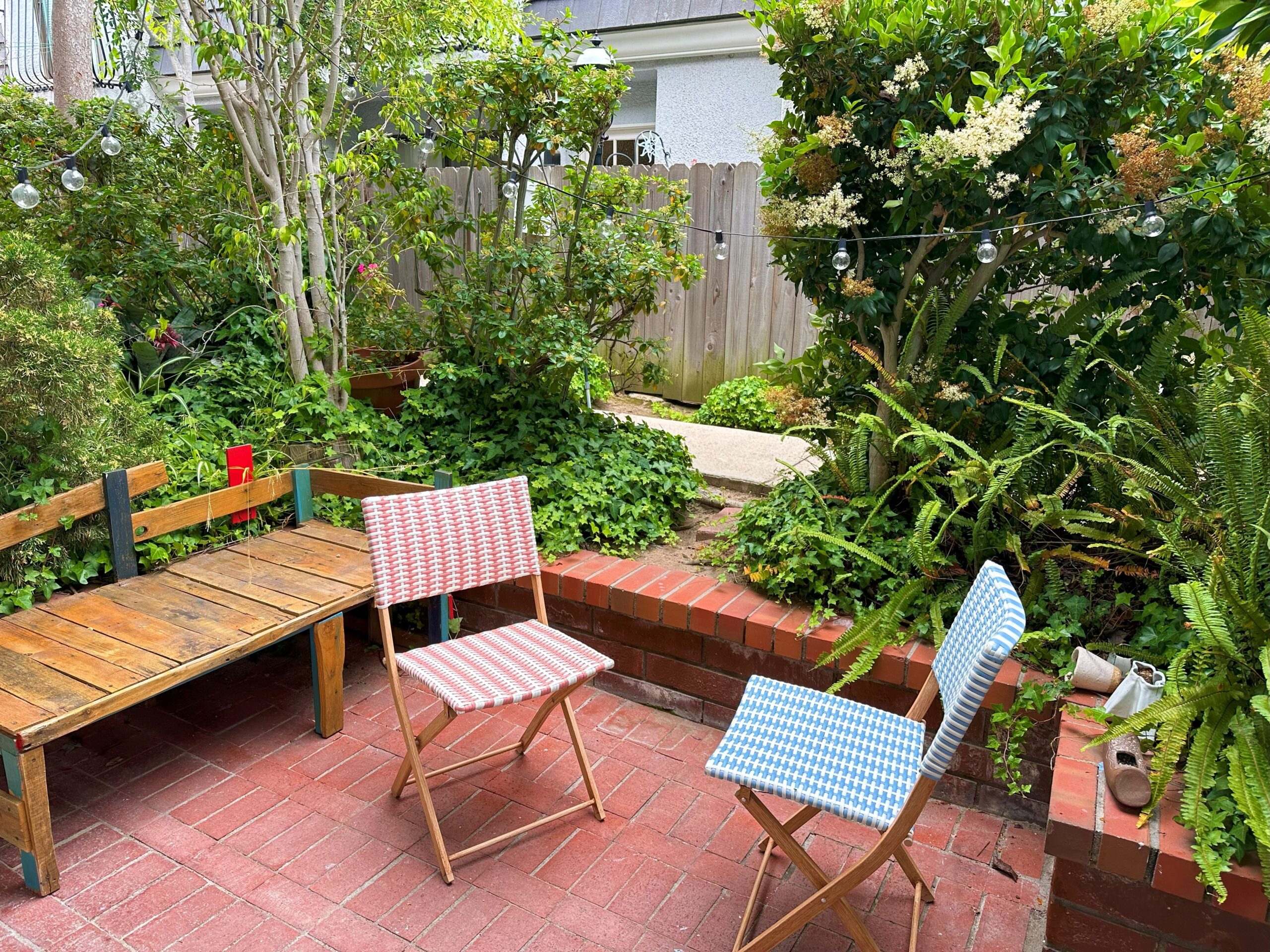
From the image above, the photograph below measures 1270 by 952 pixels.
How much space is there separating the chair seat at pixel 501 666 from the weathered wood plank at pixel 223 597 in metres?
0.64

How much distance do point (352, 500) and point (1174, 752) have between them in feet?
10.9

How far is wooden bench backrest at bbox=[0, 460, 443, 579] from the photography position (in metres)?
2.96

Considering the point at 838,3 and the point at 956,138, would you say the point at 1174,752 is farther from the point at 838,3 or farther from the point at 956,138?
the point at 838,3

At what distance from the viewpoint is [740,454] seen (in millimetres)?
5184

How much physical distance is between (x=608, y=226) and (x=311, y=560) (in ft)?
7.17

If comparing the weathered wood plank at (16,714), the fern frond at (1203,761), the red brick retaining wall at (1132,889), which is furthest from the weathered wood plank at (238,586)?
the fern frond at (1203,761)

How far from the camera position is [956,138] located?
9.15ft

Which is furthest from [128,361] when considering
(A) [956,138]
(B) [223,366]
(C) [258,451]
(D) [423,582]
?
(A) [956,138]

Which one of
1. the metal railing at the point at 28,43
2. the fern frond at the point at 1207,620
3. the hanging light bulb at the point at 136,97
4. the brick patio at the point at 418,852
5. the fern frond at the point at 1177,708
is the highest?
the metal railing at the point at 28,43

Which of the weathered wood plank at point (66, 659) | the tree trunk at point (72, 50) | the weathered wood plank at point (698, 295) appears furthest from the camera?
A: the weathered wood plank at point (698, 295)

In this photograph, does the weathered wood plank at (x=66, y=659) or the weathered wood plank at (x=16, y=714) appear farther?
the weathered wood plank at (x=66, y=659)

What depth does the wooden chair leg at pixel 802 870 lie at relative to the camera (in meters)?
2.05

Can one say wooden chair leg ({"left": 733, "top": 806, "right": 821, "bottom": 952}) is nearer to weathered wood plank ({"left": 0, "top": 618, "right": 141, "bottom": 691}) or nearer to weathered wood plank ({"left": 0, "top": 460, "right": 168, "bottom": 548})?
weathered wood plank ({"left": 0, "top": 618, "right": 141, "bottom": 691})

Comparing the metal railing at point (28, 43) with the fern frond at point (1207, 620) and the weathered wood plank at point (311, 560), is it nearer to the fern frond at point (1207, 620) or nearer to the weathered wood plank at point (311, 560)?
the weathered wood plank at point (311, 560)
